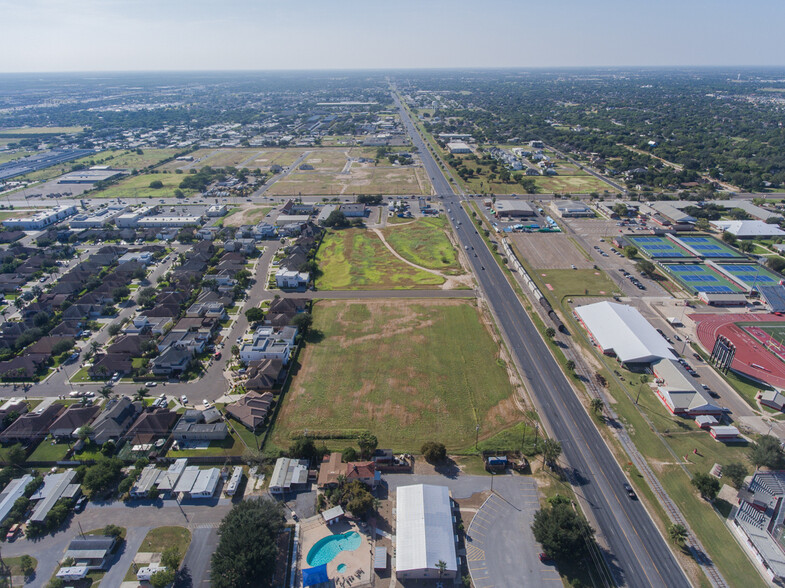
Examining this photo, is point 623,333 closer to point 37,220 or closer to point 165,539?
point 165,539

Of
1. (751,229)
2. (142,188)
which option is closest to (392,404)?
(751,229)

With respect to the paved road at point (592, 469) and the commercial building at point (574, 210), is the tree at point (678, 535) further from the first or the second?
the commercial building at point (574, 210)

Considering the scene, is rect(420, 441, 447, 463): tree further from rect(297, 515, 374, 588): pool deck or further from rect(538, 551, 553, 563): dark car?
rect(538, 551, 553, 563): dark car

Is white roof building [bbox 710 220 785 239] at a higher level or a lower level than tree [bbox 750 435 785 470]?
higher

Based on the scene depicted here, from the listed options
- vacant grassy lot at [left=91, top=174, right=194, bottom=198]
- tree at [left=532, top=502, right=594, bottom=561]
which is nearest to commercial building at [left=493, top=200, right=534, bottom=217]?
tree at [left=532, top=502, right=594, bottom=561]

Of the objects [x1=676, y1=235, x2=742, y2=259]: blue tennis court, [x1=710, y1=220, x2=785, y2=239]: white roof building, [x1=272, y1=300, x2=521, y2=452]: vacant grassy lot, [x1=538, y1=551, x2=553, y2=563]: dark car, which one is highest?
[x1=710, y1=220, x2=785, y2=239]: white roof building

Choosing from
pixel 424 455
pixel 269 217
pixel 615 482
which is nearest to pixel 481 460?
pixel 424 455

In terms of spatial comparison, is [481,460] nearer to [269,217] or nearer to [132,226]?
[269,217]
